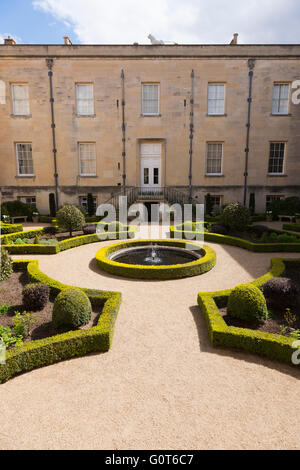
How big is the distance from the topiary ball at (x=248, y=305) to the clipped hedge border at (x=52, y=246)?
8080 millimetres

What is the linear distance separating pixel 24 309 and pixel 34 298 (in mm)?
441

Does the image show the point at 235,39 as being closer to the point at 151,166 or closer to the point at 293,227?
the point at 151,166

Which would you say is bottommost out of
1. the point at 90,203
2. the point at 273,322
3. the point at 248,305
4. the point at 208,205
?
the point at 273,322

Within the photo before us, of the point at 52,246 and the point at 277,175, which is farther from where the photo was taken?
the point at 277,175

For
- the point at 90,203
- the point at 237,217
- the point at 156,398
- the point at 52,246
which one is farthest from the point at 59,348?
the point at 90,203

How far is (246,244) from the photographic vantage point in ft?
41.7

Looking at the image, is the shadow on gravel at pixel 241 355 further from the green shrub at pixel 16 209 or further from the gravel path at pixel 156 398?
the green shrub at pixel 16 209

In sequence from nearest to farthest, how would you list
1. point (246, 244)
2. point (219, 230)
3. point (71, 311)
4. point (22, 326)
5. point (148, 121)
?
1. point (22, 326)
2. point (71, 311)
3. point (246, 244)
4. point (219, 230)
5. point (148, 121)

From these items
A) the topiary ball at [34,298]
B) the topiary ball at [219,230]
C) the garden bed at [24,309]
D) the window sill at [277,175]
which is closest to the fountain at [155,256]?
the topiary ball at [219,230]

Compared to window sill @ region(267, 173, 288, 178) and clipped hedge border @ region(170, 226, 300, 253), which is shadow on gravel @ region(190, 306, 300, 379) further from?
window sill @ region(267, 173, 288, 178)

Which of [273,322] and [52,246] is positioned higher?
[52,246]

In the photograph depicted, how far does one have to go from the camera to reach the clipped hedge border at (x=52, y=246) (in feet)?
39.1

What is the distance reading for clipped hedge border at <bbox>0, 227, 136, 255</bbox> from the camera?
1191cm
